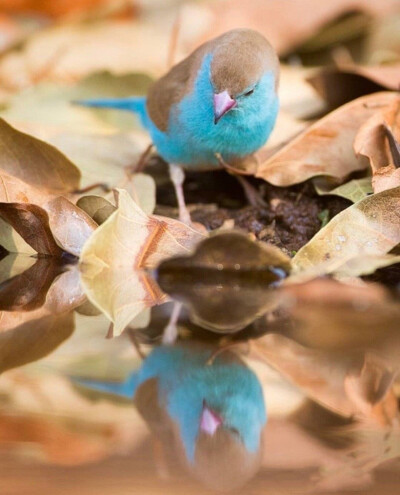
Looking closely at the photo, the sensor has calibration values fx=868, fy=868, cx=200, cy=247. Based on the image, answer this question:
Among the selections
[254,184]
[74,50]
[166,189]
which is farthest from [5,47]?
[254,184]

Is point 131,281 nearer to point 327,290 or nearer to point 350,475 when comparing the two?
point 327,290

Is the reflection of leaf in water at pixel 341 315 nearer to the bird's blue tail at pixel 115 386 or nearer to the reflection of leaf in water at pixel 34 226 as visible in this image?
the bird's blue tail at pixel 115 386

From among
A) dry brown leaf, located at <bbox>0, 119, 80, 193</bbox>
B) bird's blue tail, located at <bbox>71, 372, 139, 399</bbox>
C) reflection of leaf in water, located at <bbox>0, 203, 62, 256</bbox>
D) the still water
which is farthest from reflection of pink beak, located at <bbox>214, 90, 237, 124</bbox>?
bird's blue tail, located at <bbox>71, 372, 139, 399</bbox>

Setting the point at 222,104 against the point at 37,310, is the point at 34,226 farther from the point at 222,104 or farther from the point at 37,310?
the point at 222,104

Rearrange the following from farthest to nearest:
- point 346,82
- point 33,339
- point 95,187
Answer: point 346,82, point 95,187, point 33,339

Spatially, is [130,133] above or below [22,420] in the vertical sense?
below

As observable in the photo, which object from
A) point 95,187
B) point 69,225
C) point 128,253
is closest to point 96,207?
point 69,225

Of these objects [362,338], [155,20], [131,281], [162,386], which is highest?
[162,386]
